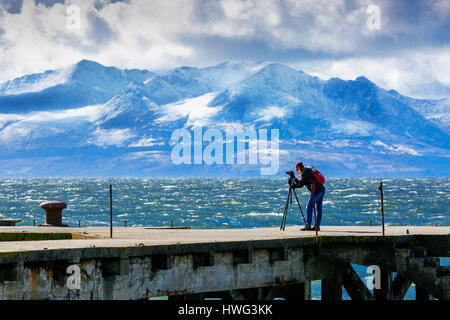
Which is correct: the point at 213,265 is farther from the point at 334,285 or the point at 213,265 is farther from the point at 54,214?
the point at 54,214

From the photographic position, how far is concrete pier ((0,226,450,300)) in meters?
11.7

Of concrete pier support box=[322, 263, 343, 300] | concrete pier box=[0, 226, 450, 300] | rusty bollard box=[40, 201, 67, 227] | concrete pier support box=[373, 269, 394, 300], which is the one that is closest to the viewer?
concrete pier box=[0, 226, 450, 300]

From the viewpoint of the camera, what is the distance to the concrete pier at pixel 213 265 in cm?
1166

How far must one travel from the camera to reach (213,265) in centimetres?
1377

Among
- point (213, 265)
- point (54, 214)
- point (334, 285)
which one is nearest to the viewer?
point (213, 265)

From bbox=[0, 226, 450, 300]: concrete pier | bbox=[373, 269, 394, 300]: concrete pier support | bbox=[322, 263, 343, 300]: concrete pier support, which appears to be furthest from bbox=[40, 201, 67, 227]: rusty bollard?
bbox=[373, 269, 394, 300]: concrete pier support

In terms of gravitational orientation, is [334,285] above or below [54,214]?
below

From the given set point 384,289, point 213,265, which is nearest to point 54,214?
point 213,265

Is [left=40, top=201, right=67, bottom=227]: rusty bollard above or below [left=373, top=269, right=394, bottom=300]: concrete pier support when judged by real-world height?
above

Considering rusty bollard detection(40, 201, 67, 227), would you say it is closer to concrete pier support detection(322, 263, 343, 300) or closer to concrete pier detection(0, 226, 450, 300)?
concrete pier detection(0, 226, 450, 300)

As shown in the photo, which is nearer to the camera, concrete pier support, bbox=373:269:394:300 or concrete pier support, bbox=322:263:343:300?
concrete pier support, bbox=322:263:343:300

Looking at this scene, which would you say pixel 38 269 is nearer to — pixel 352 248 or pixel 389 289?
pixel 352 248

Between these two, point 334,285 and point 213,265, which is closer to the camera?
point 213,265

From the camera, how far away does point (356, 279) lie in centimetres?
1617
